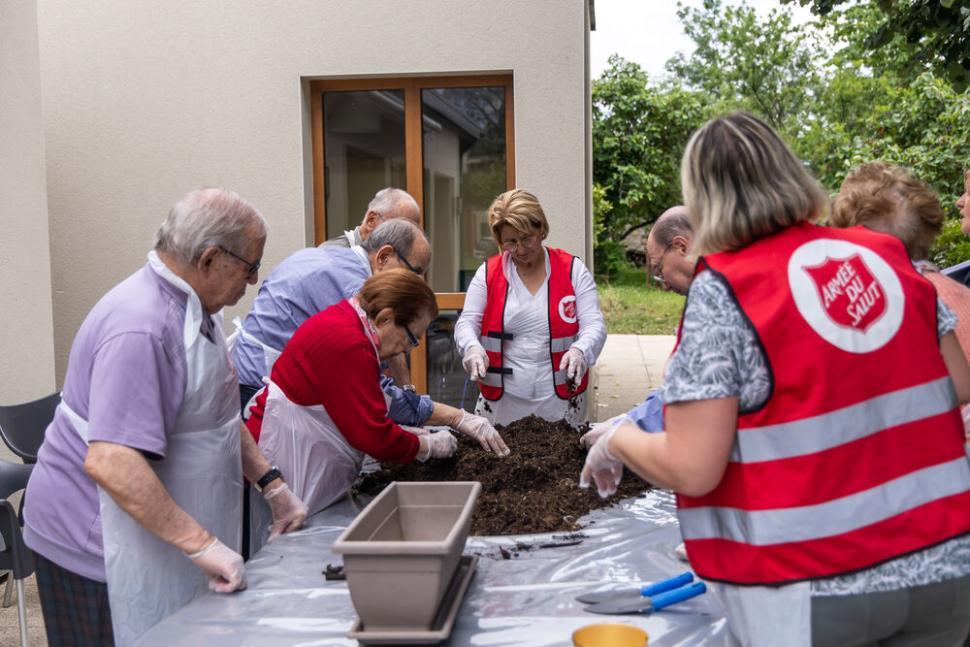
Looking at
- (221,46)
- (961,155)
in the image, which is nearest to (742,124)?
(221,46)

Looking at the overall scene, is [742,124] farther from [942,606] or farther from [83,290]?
[83,290]

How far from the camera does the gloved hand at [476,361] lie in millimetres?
3715

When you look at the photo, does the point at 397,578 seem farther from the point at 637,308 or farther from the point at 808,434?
the point at 637,308

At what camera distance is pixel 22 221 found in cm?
474

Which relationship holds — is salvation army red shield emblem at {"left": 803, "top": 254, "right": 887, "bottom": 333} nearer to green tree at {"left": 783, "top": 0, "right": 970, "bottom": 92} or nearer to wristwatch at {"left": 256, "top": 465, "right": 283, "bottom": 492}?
wristwatch at {"left": 256, "top": 465, "right": 283, "bottom": 492}

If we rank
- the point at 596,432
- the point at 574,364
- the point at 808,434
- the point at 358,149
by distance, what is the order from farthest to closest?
the point at 358,149 < the point at 574,364 < the point at 596,432 < the point at 808,434

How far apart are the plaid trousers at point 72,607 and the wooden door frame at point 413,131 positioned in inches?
147

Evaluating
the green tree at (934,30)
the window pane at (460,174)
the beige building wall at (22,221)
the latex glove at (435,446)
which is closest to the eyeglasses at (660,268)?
the latex glove at (435,446)

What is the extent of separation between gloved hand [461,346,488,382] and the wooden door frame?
2.03 m

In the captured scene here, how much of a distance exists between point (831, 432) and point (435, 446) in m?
1.68

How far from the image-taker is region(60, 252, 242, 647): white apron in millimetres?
2004

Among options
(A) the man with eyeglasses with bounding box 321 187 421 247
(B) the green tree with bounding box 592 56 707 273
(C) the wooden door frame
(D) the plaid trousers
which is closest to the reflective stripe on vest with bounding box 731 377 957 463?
(D) the plaid trousers

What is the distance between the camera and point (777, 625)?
131cm

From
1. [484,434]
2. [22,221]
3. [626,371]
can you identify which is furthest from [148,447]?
[626,371]
